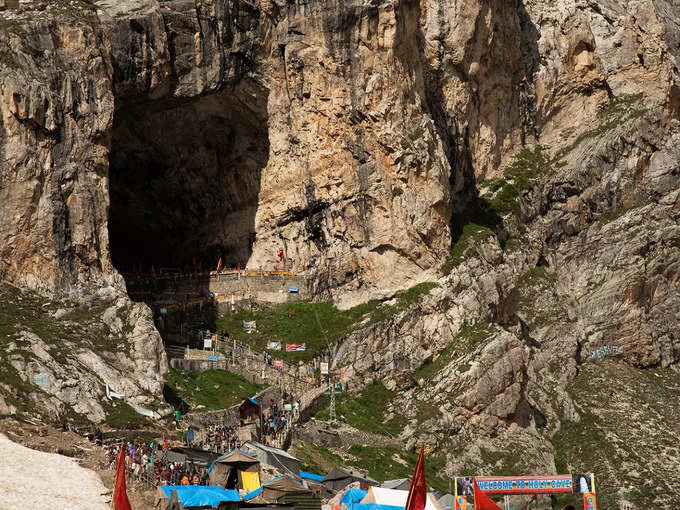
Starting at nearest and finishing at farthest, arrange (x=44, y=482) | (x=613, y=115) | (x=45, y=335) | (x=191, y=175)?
1. (x=44, y=482)
2. (x=45, y=335)
3. (x=191, y=175)
4. (x=613, y=115)

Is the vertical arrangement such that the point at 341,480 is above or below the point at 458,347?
below

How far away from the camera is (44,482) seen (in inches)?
1641

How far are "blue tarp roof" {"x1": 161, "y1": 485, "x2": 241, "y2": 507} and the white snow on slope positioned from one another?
8.19ft

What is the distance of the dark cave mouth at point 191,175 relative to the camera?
7112 cm

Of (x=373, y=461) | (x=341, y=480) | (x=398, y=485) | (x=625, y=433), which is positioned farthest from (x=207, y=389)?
(x=625, y=433)

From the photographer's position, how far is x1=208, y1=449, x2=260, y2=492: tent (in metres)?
45.3

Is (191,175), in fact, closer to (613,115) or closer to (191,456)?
(613,115)

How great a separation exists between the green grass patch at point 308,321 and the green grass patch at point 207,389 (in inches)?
189

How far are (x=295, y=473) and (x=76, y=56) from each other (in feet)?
81.9

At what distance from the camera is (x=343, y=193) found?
70.2 m

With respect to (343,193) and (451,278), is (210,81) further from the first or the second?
(451,278)

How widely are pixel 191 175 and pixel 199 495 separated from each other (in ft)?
122

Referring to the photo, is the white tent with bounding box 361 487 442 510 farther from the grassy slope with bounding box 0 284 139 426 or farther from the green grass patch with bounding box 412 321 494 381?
the green grass patch with bounding box 412 321 494 381

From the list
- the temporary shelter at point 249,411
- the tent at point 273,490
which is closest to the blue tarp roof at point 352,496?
the tent at point 273,490
